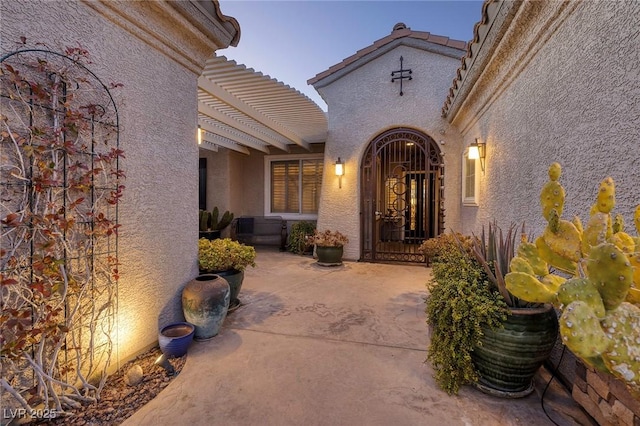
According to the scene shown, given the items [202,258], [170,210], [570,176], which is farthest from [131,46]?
[570,176]

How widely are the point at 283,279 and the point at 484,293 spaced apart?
471 cm

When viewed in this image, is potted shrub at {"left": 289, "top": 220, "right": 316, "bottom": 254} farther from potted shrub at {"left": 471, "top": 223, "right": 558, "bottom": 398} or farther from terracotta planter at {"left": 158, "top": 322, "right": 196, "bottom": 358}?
potted shrub at {"left": 471, "top": 223, "right": 558, "bottom": 398}

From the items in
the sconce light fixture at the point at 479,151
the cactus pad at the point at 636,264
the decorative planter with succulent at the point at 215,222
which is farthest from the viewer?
the decorative planter with succulent at the point at 215,222

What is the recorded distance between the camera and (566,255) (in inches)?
60.3

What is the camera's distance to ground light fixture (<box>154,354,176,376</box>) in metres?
3.02

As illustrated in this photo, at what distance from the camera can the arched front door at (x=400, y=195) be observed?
8.19m

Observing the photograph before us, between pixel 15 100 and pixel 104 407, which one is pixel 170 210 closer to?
pixel 15 100

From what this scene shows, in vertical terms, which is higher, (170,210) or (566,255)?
(170,210)

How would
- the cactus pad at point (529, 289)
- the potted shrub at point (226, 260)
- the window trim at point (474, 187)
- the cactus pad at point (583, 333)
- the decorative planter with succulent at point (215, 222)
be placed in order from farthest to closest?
the decorative planter with succulent at point (215, 222) → the window trim at point (474, 187) → the potted shrub at point (226, 260) → the cactus pad at point (529, 289) → the cactus pad at point (583, 333)

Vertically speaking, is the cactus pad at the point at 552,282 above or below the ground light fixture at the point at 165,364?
above

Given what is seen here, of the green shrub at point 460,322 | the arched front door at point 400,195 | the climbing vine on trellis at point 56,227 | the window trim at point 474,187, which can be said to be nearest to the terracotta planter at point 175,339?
the climbing vine on trellis at point 56,227

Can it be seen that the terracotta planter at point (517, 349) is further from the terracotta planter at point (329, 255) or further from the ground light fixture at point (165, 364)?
the terracotta planter at point (329, 255)

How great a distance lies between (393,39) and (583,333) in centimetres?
876
